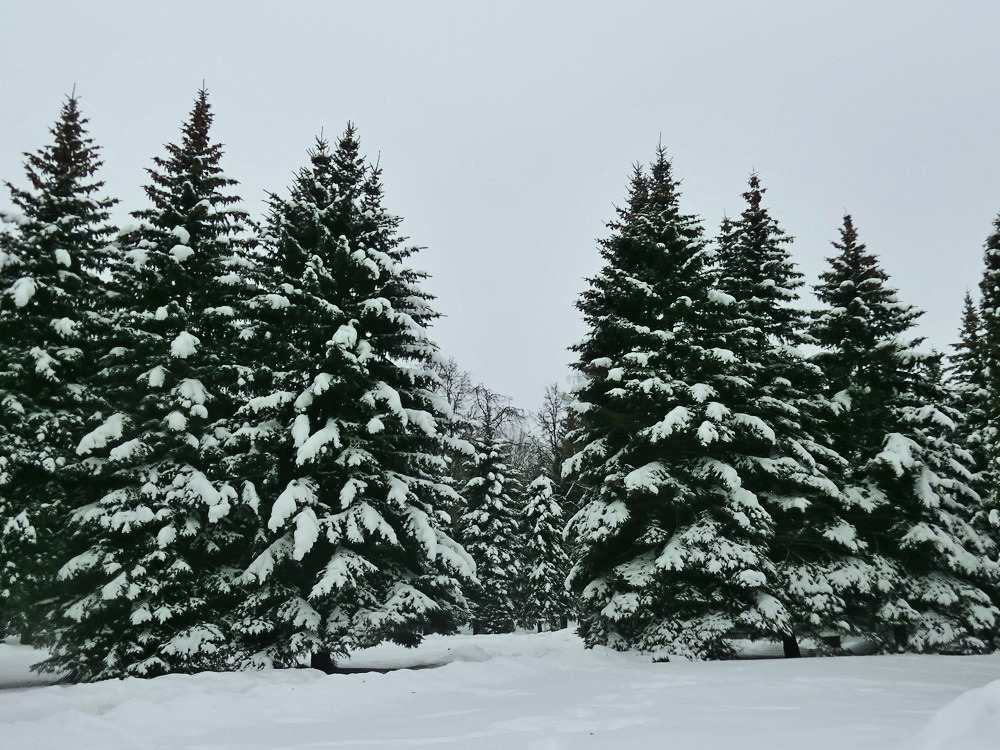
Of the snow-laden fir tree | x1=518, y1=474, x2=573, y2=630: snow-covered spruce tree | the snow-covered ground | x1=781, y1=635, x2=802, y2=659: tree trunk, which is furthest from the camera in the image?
x1=518, y1=474, x2=573, y2=630: snow-covered spruce tree

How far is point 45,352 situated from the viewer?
13.8 metres

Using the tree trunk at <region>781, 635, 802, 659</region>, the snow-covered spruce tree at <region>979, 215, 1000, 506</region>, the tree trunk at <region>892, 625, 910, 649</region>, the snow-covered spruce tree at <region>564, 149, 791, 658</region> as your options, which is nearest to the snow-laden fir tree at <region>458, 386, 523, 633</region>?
the snow-covered spruce tree at <region>564, 149, 791, 658</region>

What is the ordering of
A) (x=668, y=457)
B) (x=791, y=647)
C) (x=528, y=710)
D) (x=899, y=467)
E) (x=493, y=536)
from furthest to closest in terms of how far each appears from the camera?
(x=493, y=536) < (x=899, y=467) < (x=668, y=457) < (x=791, y=647) < (x=528, y=710)

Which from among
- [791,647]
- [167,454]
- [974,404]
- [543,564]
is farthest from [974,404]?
[167,454]

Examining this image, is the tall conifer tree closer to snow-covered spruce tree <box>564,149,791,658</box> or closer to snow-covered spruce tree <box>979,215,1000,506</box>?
snow-covered spruce tree <box>979,215,1000,506</box>

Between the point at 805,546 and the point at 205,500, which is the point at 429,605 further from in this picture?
the point at 805,546

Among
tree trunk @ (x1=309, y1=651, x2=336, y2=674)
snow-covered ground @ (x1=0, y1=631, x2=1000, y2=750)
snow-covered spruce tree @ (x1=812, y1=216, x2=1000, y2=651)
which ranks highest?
snow-covered spruce tree @ (x1=812, y1=216, x2=1000, y2=651)

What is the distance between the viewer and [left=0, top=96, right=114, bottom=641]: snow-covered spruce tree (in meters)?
12.7

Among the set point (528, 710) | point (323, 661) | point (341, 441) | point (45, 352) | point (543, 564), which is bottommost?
point (323, 661)

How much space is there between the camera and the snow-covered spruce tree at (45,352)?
12703 millimetres

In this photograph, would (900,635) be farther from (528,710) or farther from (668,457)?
(528,710)

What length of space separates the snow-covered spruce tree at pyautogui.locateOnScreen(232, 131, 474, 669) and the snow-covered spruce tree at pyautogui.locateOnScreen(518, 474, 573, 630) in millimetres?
17605

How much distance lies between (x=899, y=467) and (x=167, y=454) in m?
17.3

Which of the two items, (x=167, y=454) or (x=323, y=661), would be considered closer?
(x=323, y=661)
